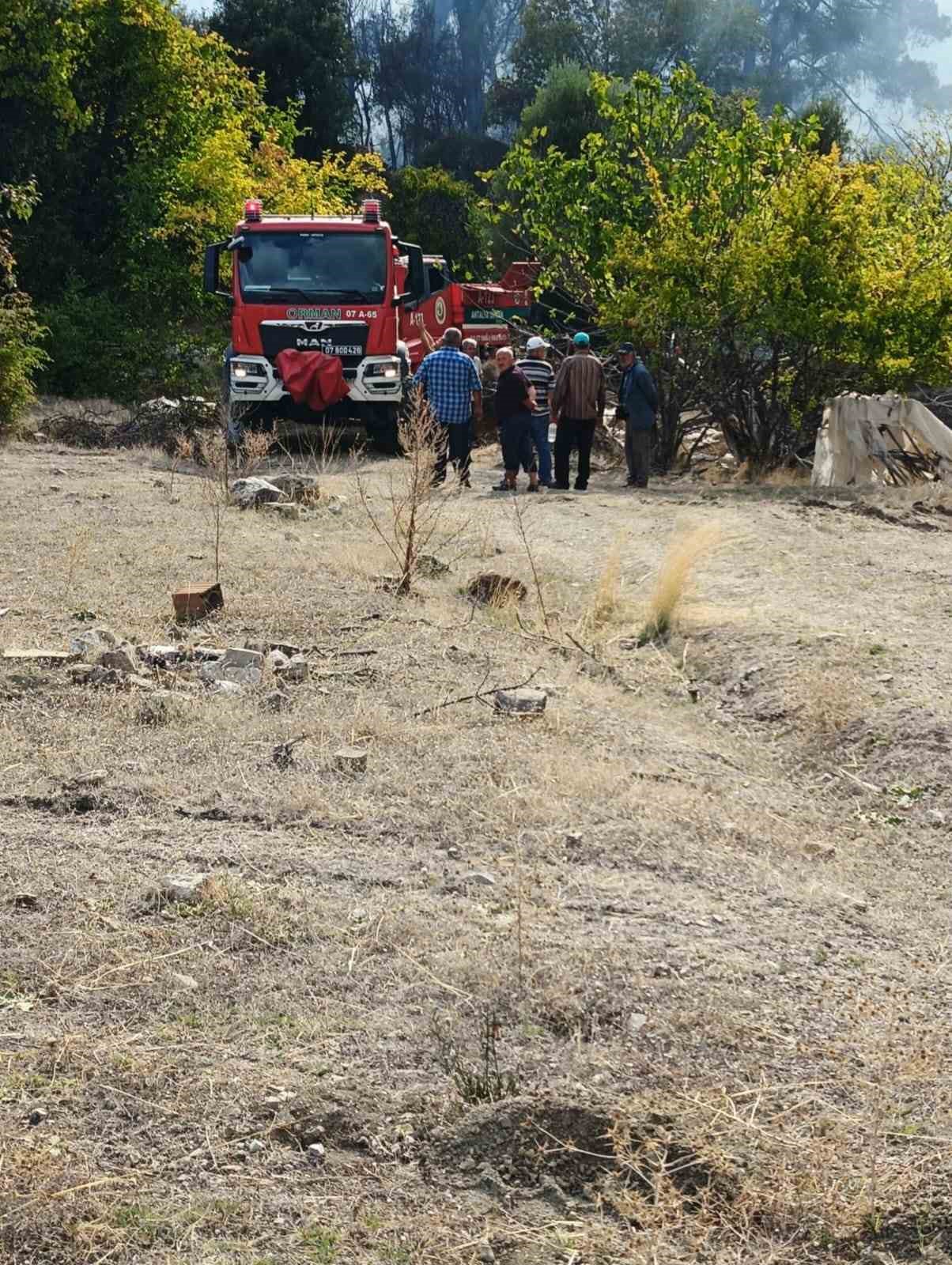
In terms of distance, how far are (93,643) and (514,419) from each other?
8.83 meters

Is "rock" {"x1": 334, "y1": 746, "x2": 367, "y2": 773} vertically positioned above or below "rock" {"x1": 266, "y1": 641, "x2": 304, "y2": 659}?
A: below

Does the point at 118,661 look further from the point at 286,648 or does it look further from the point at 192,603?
the point at 192,603

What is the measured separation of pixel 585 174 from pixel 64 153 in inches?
393

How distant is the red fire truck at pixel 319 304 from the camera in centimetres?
1727

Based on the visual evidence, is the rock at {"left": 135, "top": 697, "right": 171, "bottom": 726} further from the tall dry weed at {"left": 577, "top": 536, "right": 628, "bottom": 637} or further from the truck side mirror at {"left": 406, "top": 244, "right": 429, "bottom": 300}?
the truck side mirror at {"left": 406, "top": 244, "right": 429, "bottom": 300}

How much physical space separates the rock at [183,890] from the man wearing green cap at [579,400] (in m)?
11.2

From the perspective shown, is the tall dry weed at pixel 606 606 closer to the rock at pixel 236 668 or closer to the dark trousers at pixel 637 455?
the rock at pixel 236 668

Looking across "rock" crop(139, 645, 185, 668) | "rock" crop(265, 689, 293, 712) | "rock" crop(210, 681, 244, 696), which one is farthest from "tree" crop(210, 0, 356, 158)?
"rock" crop(265, 689, 293, 712)

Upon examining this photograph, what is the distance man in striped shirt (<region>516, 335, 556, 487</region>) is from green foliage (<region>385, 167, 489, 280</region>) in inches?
1112

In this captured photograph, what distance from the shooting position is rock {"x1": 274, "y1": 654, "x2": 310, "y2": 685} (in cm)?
724

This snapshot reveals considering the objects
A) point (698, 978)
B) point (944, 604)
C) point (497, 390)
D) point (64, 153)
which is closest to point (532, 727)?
point (698, 978)

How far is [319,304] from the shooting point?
56.7 feet

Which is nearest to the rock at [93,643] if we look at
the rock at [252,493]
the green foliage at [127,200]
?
the rock at [252,493]

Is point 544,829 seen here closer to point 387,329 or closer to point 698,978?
point 698,978
